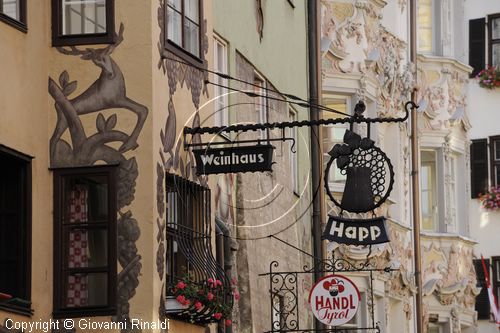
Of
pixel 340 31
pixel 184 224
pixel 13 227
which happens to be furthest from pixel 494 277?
pixel 13 227

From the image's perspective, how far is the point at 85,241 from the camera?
1916 centimetres

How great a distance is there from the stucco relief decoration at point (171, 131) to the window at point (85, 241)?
494 mm

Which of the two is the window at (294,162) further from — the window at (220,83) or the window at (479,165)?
the window at (479,165)

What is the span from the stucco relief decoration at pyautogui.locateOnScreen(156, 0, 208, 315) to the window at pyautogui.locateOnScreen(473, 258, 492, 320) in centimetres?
1806

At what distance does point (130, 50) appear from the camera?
19.3m

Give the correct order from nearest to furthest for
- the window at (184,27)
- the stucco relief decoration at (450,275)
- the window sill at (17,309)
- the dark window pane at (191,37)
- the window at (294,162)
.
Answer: the window sill at (17,309), the window at (184,27), the dark window pane at (191,37), the window at (294,162), the stucco relief decoration at (450,275)

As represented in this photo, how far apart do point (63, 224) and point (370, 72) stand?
13.0 meters

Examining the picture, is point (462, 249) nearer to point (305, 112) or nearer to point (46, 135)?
point (305, 112)

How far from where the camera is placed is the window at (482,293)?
37969mm

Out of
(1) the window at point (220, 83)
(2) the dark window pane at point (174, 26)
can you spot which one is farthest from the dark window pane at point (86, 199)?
(1) the window at point (220, 83)

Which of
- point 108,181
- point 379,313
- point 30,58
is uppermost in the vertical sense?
point 30,58

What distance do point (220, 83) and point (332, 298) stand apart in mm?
3102

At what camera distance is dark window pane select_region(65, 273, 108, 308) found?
19.0 m

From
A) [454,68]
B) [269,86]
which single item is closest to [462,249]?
[454,68]
